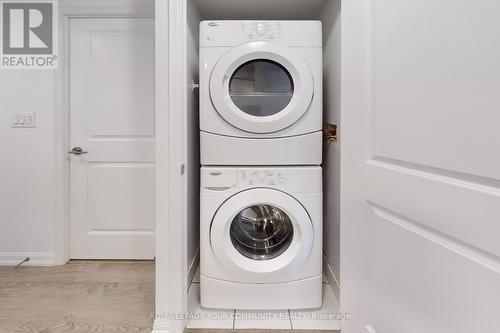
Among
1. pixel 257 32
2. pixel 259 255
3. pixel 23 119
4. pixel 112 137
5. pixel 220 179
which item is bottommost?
pixel 259 255

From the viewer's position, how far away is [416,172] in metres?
0.78

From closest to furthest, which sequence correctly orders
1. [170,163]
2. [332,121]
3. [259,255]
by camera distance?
[170,163] → [259,255] → [332,121]

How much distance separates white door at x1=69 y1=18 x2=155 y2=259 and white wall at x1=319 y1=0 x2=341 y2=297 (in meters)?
1.29

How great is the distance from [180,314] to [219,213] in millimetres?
527

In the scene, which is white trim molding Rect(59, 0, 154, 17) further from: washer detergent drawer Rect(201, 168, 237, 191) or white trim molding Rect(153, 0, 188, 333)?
washer detergent drawer Rect(201, 168, 237, 191)

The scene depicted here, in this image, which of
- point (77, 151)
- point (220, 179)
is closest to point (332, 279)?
point (220, 179)

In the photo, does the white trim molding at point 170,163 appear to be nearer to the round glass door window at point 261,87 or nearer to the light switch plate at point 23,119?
the round glass door window at point 261,87

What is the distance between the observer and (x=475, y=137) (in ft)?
2.01

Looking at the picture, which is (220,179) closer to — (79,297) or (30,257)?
(79,297)

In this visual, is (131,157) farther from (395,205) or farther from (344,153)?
(395,205)

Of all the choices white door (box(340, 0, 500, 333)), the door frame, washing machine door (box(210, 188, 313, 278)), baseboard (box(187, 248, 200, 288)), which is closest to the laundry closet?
white door (box(340, 0, 500, 333))

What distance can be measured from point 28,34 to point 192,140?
5.29ft

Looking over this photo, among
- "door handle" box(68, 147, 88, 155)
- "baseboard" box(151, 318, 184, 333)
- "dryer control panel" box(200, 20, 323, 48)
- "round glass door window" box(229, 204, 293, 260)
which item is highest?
"dryer control panel" box(200, 20, 323, 48)

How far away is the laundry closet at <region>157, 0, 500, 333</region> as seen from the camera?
1.99 feet
